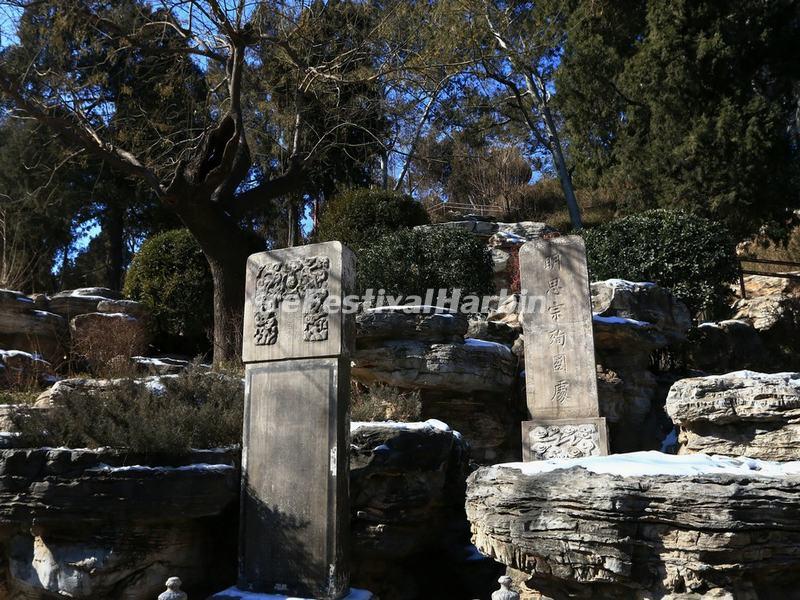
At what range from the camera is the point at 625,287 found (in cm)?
830

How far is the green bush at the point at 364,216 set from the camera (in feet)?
41.2

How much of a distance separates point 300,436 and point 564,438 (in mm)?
3039

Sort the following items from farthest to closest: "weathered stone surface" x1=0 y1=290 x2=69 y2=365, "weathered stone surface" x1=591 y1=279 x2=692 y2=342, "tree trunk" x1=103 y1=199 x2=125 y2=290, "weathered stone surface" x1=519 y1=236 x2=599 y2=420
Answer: "tree trunk" x1=103 y1=199 x2=125 y2=290, "weathered stone surface" x1=0 y1=290 x2=69 y2=365, "weathered stone surface" x1=591 y1=279 x2=692 y2=342, "weathered stone surface" x1=519 y1=236 x2=599 y2=420

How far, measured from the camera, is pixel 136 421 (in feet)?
14.9

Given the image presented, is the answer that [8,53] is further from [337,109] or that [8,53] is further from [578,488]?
[578,488]

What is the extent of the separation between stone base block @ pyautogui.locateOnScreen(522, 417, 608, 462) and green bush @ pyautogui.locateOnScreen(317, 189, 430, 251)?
622 centimetres

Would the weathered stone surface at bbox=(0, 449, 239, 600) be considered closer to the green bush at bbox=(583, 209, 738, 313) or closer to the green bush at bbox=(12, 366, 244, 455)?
A: the green bush at bbox=(12, 366, 244, 455)

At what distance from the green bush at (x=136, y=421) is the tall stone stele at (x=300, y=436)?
40cm

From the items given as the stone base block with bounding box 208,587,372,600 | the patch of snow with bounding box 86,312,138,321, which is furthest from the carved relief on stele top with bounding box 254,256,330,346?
the patch of snow with bounding box 86,312,138,321

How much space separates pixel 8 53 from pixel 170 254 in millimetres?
5992

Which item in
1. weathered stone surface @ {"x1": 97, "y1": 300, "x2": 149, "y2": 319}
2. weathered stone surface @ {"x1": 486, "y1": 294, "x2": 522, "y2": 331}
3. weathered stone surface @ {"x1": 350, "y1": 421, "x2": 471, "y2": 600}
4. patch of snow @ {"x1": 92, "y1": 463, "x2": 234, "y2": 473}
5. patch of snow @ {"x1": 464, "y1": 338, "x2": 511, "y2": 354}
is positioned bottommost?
weathered stone surface @ {"x1": 350, "y1": 421, "x2": 471, "y2": 600}

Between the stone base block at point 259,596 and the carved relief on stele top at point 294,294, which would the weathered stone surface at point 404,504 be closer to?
the stone base block at point 259,596

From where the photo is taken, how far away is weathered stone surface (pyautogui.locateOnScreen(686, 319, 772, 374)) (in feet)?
31.5

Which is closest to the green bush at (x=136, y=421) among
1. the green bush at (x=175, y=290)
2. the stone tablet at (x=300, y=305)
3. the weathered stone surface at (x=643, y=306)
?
the stone tablet at (x=300, y=305)
